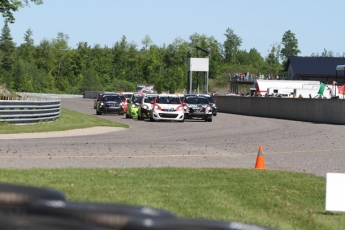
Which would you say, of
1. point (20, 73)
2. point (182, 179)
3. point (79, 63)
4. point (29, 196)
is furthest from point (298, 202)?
point (79, 63)

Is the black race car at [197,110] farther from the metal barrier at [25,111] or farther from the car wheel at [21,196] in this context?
the car wheel at [21,196]

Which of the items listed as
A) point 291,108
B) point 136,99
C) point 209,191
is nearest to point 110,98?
point 136,99

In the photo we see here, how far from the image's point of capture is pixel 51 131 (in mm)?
28656

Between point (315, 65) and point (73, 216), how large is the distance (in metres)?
111

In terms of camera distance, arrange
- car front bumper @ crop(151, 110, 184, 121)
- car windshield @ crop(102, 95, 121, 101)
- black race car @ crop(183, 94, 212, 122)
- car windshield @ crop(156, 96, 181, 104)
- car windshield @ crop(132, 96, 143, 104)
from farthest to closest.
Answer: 1. car windshield @ crop(102, 95, 121, 101)
2. car windshield @ crop(132, 96, 143, 104)
3. black race car @ crop(183, 94, 212, 122)
4. car windshield @ crop(156, 96, 181, 104)
5. car front bumper @ crop(151, 110, 184, 121)

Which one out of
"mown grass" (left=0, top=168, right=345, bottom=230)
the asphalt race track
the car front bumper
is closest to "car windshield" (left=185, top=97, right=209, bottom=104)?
the car front bumper

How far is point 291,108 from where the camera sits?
1881 inches

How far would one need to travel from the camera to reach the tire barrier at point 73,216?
2.79m

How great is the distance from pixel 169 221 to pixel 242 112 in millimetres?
57167

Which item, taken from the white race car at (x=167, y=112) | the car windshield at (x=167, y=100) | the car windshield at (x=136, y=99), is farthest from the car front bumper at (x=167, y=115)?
the car windshield at (x=136, y=99)

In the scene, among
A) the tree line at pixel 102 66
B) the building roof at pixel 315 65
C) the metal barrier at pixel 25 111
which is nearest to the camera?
the metal barrier at pixel 25 111

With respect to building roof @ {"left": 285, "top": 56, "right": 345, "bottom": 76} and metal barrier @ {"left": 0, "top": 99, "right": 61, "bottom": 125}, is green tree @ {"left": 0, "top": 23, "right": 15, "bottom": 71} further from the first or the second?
metal barrier @ {"left": 0, "top": 99, "right": 61, "bottom": 125}

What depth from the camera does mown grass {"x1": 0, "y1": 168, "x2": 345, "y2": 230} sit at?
9172mm

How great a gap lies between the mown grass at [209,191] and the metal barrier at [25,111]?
1705cm
